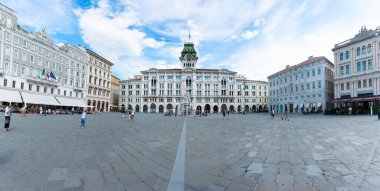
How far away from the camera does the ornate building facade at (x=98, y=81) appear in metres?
58.0

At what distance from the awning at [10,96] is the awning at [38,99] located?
3.10 feet

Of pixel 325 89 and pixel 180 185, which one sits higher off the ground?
pixel 325 89

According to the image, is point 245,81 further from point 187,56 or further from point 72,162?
point 72,162

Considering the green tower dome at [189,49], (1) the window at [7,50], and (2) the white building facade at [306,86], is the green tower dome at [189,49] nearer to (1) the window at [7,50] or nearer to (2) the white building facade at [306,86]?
(2) the white building facade at [306,86]

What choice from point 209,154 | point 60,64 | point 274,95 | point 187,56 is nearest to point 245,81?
point 274,95

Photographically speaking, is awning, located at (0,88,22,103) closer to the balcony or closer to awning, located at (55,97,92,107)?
the balcony

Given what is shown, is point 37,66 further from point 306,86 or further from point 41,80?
point 306,86

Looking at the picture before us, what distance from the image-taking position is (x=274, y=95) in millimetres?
66062

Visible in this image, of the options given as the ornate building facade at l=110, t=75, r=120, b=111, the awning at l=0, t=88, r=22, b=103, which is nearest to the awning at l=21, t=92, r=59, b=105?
the awning at l=0, t=88, r=22, b=103

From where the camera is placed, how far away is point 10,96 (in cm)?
3372

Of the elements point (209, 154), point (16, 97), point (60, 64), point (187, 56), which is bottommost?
point (209, 154)

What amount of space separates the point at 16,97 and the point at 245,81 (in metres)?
76.9

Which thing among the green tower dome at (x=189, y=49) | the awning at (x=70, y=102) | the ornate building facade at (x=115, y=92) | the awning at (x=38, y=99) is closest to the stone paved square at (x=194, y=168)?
the awning at (x=38, y=99)

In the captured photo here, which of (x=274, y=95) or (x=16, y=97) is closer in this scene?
(x=16, y=97)
